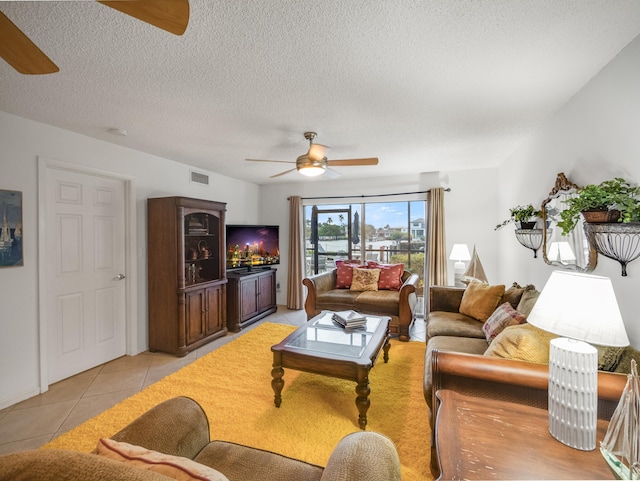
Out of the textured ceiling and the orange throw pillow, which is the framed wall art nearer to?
the textured ceiling

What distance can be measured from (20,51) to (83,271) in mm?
2487

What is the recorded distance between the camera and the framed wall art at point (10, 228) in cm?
229

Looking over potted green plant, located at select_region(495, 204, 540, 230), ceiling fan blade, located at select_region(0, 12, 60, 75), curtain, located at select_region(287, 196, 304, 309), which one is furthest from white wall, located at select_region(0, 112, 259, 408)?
potted green plant, located at select_region(495, 204, 540, 230)

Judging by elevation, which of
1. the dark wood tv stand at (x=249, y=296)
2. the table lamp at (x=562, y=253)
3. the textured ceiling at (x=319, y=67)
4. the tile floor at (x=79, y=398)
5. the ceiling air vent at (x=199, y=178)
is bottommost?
the tile floor at (x=79, y=398)

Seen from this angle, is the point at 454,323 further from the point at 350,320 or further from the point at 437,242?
the point at 437,242

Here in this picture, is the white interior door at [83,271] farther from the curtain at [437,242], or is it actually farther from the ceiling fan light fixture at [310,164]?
the curtain at [437,242]

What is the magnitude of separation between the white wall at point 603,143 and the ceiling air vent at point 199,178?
418 cm

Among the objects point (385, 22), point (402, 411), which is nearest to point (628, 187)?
point (385, 22)

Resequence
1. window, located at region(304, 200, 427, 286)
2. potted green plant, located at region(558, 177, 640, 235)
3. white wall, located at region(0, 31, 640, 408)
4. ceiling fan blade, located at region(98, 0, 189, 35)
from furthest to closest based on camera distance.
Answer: window, located at region(304, 200, 427, 286), white wall, located at region(0, 31, 640, 408), potted green plant, located at region(558, 177, 640, 235), ceiling fan blade, located at region(98, 0, 189, 35)

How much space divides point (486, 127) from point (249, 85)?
2223 mm

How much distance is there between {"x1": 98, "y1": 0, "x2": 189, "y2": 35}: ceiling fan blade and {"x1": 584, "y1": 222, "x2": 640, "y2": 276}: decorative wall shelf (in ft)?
6.87

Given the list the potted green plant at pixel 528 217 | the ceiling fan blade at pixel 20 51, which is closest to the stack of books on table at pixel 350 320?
the potted green plant at pixel 528 217

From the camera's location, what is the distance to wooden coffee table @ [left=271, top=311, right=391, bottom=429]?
204 centimetres

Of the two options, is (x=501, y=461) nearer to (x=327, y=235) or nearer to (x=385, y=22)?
(x=385, y=22)
